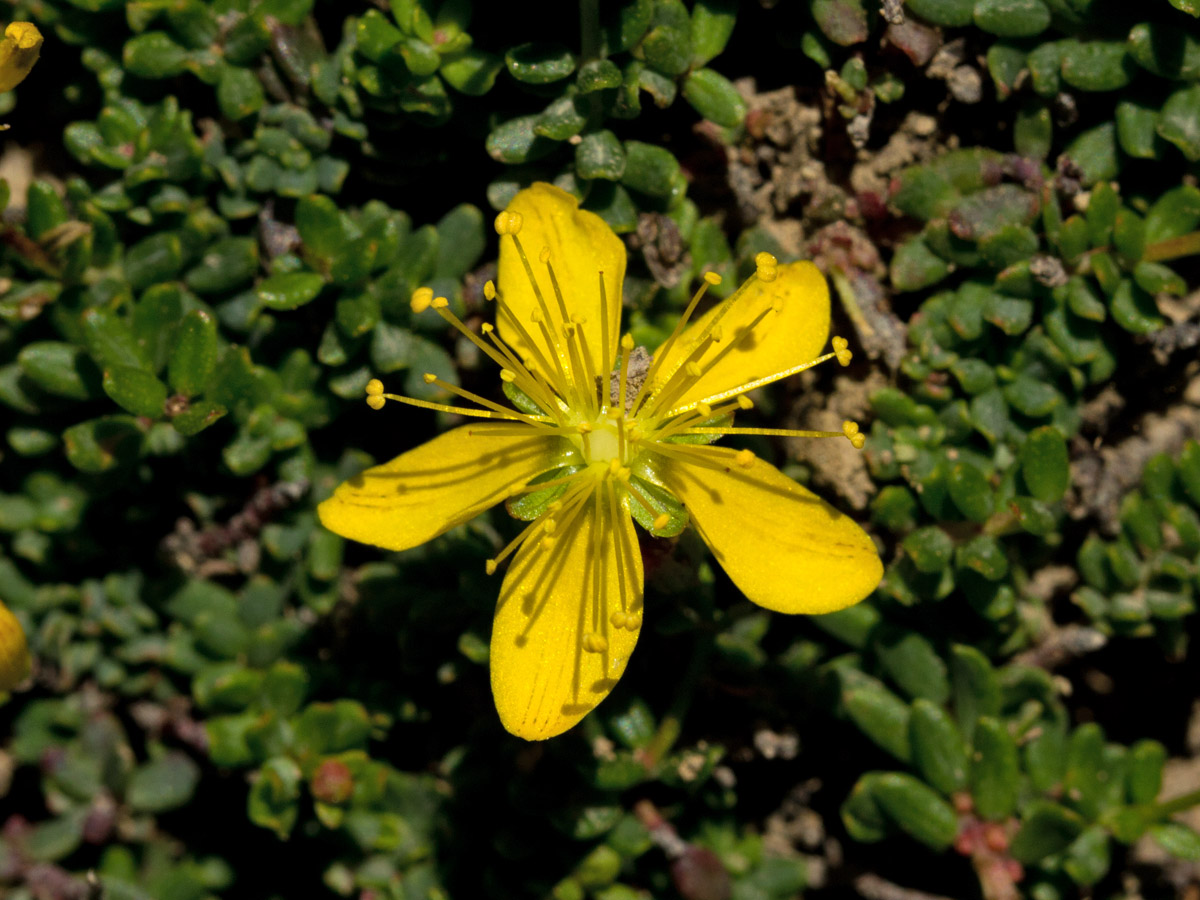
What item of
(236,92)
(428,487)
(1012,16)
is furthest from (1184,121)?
(236,92)

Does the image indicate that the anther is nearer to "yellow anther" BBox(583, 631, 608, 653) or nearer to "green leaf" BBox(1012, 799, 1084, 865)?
"yellow anther" BBox(583, 631, 608, 653)

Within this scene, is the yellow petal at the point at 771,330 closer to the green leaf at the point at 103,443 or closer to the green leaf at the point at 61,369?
the green leaf at the point at 103,443

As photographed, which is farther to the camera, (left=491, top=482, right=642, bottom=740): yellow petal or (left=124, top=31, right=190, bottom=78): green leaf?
(left=124, top=31, right=190, bottom=78): green leaf

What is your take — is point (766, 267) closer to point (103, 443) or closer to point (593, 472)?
point (593, 472)

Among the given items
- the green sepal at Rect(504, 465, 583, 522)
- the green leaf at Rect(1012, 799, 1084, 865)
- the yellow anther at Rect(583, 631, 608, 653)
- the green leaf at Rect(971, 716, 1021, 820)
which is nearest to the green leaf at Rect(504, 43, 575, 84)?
the green sepal at Rect(504, 465, 583, 522)

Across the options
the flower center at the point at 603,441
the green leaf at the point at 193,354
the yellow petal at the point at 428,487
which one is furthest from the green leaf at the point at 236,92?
the flower center at the point at 603,441
